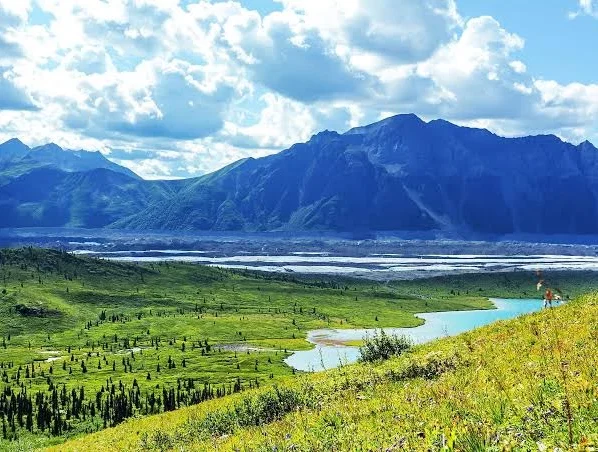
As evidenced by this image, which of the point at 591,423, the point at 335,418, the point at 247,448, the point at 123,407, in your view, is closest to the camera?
the point at 591,423

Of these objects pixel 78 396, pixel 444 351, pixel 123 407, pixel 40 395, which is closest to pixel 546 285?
pixel 444 351

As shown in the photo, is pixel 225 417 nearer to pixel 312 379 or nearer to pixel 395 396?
pixel 312 379

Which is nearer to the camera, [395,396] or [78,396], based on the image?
[395,396]

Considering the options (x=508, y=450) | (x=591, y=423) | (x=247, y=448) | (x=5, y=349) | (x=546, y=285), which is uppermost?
(x=546, y=285)

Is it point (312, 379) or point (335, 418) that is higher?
point (335, 418)

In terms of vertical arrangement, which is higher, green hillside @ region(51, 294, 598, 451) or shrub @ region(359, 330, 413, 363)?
green hillside @ region(51, 294, 598, 451)

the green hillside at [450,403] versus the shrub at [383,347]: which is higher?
the green hillside at [450,403]

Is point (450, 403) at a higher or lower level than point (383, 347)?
higher

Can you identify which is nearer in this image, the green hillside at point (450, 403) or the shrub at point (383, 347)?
the green hillside at point (450, 403)

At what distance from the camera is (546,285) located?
15484 millimetres

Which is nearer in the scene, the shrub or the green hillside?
the green hillside

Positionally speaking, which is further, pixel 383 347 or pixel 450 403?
pixel 383 347

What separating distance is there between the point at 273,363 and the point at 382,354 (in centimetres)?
13359

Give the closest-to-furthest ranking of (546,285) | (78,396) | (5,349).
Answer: (546,285) → (78,396) → (5,349)
